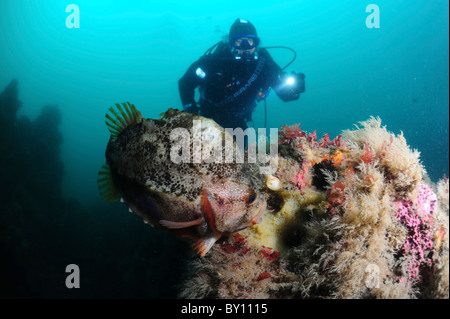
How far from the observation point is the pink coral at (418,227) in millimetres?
1907

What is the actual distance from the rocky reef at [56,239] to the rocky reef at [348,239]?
3171 millimetres

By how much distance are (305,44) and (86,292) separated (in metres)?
125

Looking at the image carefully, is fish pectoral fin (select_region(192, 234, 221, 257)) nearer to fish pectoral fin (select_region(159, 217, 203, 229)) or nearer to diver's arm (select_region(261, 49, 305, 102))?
fish pectoral fin (select_region(159, 217, 203, 229))

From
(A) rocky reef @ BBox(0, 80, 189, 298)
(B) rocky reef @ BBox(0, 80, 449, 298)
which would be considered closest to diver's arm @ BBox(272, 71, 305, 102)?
(B) rocky reef @ BBox(0, 80, 449, 298)

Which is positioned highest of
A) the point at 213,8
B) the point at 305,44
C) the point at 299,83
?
the point at 213,8

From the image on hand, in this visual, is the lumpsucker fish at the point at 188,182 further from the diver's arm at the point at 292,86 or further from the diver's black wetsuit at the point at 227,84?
the diver's arm at the point at 292,86

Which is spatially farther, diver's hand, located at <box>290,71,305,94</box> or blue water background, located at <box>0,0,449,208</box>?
blue water background, located at <box>0,0,449,208</box>

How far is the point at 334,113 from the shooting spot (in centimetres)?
10119

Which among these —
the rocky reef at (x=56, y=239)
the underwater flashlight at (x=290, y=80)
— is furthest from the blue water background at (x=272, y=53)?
the underwater flashlight at (x=290, y=80)

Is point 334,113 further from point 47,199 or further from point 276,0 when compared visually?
point 47,199

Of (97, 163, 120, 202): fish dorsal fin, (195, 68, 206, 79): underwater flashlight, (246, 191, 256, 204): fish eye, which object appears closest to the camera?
(246, 191, 256, 204): fish eye

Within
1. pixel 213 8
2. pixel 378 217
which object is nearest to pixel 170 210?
pixel 378 217

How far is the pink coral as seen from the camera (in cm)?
191

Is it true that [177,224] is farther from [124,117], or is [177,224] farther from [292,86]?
[292,86]
